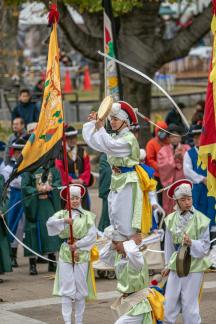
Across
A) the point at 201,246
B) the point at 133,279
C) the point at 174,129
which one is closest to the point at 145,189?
the point at 201,246

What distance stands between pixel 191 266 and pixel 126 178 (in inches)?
40.8

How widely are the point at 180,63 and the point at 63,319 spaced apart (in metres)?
40.2

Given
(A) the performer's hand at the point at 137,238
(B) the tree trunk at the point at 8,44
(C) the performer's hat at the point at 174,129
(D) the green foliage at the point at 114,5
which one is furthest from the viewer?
(B) the tree trunk at the point at 8,44

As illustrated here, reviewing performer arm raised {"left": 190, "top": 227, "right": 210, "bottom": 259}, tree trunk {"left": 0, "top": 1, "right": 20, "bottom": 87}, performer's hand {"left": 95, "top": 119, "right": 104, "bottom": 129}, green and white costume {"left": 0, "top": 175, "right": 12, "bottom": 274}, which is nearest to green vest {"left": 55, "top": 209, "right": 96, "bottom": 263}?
performer arm raised {"left": 190, "top": 227, "right": 210, "bottom": 259}

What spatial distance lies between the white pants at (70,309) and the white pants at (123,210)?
48.8 inches

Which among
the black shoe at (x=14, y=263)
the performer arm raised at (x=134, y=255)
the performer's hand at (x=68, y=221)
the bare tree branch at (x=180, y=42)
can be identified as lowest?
the black shoe at (x=14, y=263)

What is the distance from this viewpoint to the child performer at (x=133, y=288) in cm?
962

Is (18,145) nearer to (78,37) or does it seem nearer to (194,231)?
(194,231)

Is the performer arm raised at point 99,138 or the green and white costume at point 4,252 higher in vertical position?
the performer arm raised at point 99,138

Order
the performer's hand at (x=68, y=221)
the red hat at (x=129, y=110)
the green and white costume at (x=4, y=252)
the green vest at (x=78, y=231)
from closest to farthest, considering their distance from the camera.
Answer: the red hat at (x=129, y=110)
the performer's hand at (x=68, y=221)
the green vest at (x=78, y=231)
the green and white costume at (x=4, y=252)

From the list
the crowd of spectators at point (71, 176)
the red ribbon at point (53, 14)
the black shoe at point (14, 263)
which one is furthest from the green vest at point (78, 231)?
the black shoe at point (14, 263)

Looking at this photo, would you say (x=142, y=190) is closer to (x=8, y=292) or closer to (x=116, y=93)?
(x=8, y=292)

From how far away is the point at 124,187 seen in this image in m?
10.0

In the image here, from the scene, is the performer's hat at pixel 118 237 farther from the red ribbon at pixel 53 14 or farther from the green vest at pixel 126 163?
the red ribbon at pixel 53 14
